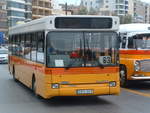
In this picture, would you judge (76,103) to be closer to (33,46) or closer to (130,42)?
(33,46)

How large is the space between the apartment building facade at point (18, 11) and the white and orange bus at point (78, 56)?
100856mm

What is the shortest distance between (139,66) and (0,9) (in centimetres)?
10034

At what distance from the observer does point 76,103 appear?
13.5 metres

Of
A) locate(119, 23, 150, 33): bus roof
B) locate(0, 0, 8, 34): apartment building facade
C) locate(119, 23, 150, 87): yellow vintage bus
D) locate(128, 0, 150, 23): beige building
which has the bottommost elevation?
locate(119, 23, 150, 87): yellow vintage bus

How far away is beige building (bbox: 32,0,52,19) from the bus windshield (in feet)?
369

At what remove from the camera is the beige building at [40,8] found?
12494cm

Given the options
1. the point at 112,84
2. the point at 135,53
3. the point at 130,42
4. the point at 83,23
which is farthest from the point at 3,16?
the point at 112,84

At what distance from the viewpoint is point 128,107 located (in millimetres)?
12562

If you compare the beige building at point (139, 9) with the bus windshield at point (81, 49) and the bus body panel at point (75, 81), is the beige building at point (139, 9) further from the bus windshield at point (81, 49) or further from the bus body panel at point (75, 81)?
the bus body panel at point (75, 81)

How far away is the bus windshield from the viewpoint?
41.6 ft

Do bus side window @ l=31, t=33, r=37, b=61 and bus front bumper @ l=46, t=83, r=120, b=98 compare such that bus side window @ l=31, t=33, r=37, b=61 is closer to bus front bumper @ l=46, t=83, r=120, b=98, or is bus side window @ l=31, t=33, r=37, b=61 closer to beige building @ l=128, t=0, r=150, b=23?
bus front bumper @ l=46, t=83, r=120, b=98

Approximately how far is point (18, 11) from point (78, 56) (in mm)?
107220

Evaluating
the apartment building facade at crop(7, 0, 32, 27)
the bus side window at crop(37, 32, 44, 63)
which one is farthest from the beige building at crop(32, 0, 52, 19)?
the bus side window at crop(37, 32, 44, 63)

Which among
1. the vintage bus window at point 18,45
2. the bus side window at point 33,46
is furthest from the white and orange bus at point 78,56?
the vintage bus window at point 18,45
